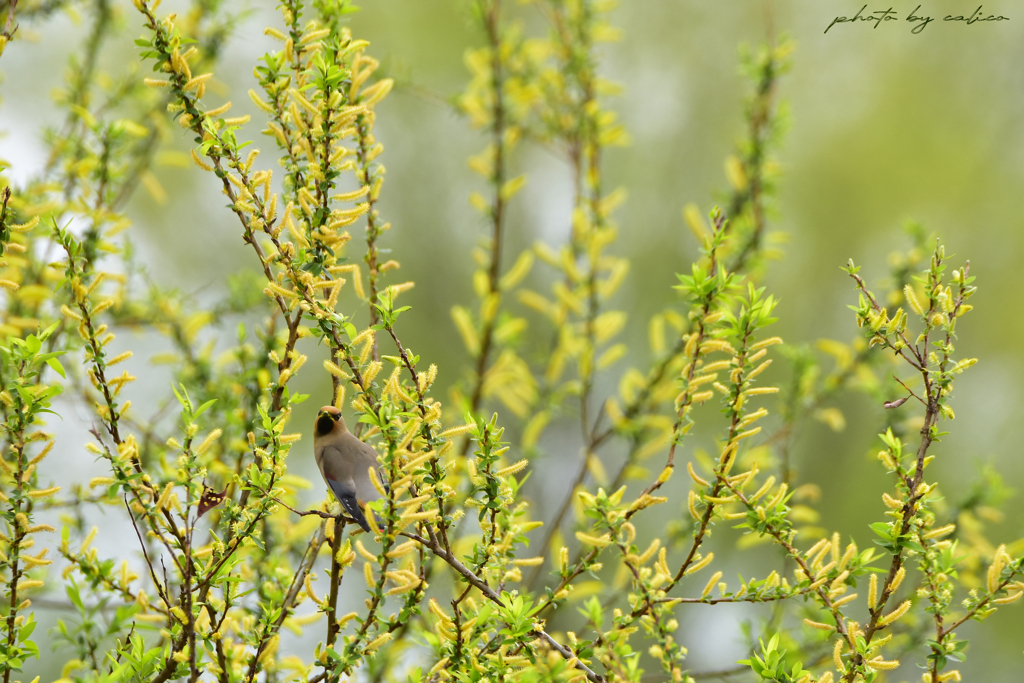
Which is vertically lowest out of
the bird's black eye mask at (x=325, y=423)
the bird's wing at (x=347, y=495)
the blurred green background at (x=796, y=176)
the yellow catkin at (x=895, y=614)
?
the bird's wing at (x=347, y=495)

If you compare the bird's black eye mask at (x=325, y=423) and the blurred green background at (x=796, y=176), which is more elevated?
the blurred green background at (x=796, y=176)

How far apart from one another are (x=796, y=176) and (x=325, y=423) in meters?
4.71

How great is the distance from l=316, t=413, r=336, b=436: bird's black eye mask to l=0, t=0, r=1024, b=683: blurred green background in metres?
3.09

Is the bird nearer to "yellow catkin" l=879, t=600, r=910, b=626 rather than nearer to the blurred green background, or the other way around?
"yellow catkin" l=879, t=600, r=910, b=626

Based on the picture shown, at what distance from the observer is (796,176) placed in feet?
17.3

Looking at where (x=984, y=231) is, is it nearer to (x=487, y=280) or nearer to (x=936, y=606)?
(x=487, y=280)

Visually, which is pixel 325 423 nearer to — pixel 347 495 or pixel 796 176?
pixel 347 495

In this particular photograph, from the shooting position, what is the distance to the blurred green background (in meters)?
4.64

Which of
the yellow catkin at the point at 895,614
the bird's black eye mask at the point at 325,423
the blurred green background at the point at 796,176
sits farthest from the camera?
the blurred green background at the point at 796,176

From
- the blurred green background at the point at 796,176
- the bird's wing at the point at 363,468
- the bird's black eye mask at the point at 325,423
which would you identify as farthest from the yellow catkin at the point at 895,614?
the blurred green background at the point at 796,176

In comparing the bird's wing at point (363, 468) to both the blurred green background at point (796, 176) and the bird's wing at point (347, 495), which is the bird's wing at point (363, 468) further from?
the blurred green background at point (796, 176)

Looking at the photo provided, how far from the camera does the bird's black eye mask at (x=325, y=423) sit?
127cm

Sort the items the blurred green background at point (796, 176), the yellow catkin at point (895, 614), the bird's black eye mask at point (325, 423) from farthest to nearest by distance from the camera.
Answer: the blurred green background at point (796, 176) < the bird's black eye mask at point (325, 423) < the yellow catkin at point (895, 614)

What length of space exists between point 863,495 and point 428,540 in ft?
12.8
